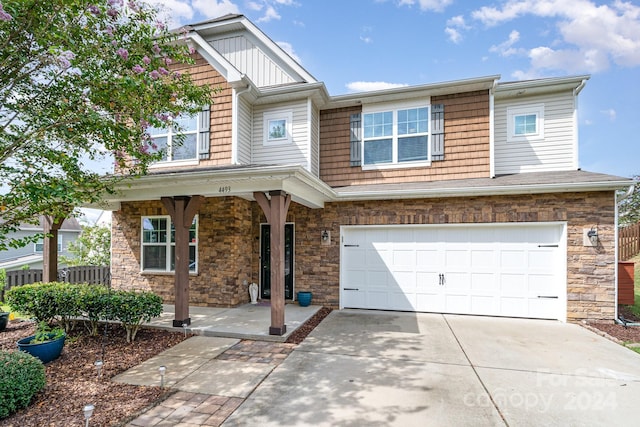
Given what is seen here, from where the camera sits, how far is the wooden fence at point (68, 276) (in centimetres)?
851

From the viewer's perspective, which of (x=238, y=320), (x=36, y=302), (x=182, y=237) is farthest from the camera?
(x=238, y=320)

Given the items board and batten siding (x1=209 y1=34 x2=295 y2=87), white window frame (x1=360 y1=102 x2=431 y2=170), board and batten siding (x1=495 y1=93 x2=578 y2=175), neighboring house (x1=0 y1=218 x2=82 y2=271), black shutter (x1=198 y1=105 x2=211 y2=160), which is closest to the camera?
board and batten siding (x1=495 y1=93 x2=578 y2=175)

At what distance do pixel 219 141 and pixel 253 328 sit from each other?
4.83 meters

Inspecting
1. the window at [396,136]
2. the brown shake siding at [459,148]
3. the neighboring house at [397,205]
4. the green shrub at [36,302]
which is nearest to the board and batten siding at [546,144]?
the neighboring house at [397,205]

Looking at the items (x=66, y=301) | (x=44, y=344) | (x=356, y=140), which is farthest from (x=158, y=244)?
(x=356, y=140)

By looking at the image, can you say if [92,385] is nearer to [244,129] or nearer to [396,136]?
[244,129]

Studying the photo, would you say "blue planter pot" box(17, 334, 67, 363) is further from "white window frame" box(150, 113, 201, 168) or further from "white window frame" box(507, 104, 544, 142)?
"white window frame" box(507, 104, 544, 142)

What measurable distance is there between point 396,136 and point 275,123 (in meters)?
3.33

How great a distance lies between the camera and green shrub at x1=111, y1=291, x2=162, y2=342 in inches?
212

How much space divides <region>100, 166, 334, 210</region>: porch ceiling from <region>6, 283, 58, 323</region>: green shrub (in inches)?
86.8

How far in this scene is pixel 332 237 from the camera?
8219 millimetres

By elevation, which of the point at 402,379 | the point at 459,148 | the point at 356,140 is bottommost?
the point at 402,379

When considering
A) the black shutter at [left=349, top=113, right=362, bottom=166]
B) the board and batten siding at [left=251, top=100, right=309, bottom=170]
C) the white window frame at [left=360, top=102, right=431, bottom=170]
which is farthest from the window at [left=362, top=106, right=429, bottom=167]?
the board and batten siding at [left=251, top=100, right=309, bottom=170]

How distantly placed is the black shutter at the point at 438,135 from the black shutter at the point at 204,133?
19.0ft
